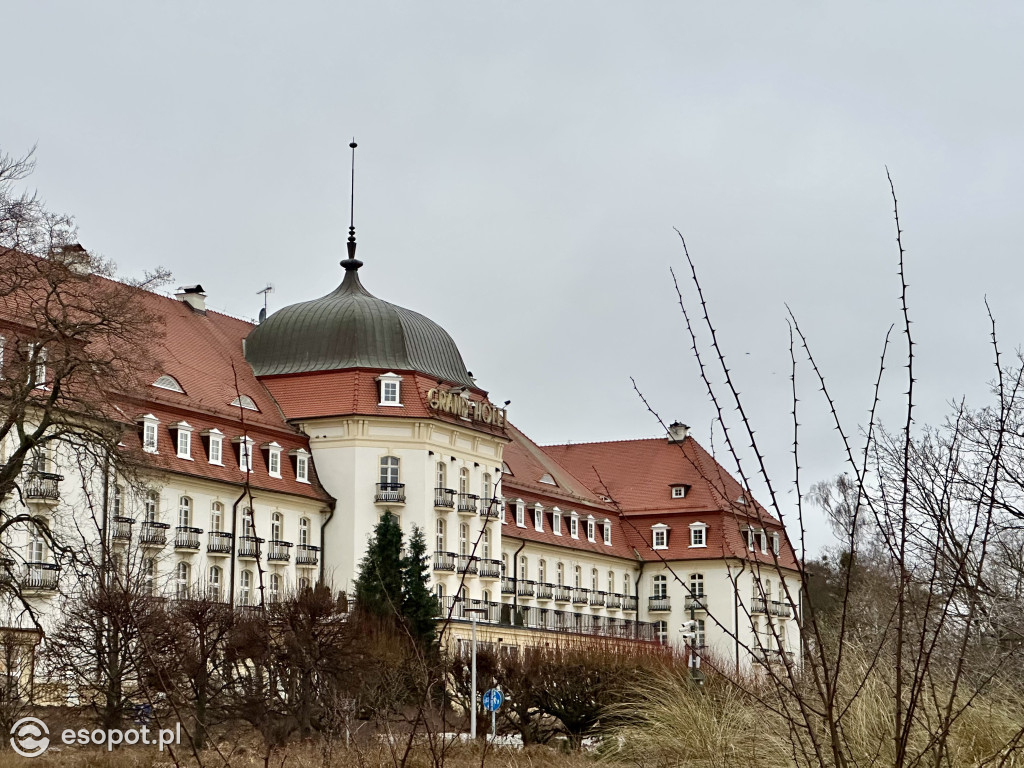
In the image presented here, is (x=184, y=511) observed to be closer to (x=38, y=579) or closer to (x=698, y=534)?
(x=38, y=579)

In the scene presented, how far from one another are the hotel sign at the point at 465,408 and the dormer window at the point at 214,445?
9658 millimetres

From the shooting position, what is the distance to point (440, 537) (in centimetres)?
6316

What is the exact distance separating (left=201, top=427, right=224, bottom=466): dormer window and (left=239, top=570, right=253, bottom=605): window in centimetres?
441

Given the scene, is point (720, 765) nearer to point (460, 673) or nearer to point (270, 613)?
point (270, 613)

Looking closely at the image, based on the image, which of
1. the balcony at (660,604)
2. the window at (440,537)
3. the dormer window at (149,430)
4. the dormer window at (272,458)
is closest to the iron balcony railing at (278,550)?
the dormer window at (272,458)

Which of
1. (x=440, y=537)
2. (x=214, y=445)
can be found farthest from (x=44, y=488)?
(x=440, y=537)

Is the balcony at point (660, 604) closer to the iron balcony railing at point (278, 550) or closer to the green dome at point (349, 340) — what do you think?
the green dome at point (349, 340)

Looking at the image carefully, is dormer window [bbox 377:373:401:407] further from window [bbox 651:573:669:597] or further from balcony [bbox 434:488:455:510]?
window [bbox 651:573:669:597]

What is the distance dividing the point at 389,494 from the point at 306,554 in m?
4.21

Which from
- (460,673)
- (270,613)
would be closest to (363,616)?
(460,673)

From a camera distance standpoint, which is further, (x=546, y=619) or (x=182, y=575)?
(x=546, y=619)

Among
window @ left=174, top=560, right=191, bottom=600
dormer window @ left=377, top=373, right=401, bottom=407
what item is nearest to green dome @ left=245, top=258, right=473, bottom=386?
dormer window @ left=377, top=373, right=401, bottom=407

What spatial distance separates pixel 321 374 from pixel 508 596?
14.3 meters

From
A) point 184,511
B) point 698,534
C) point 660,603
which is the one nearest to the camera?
point 184,511
